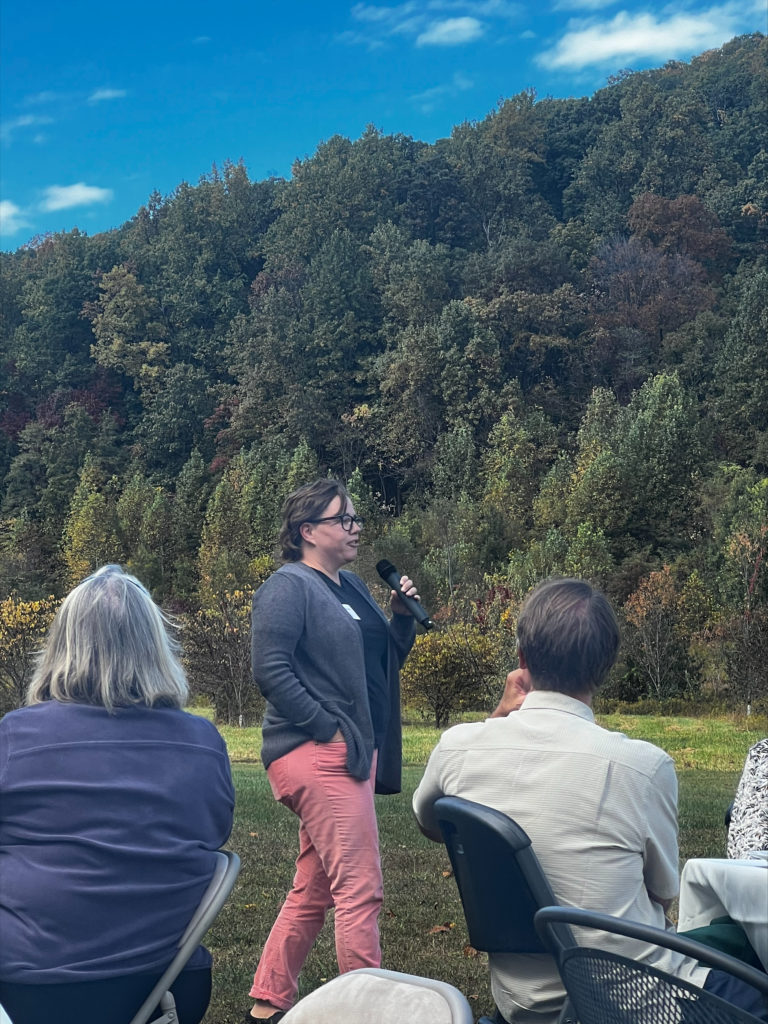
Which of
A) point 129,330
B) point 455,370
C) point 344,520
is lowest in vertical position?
point 344,520

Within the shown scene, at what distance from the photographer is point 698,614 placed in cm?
2675

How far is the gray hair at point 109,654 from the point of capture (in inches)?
86.1

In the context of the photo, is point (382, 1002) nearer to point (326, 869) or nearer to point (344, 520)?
point (326, 869)

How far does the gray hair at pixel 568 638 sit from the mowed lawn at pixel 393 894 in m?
1.76

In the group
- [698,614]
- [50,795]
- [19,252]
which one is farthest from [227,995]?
[19,252]

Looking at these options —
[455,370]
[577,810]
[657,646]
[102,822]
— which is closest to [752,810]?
[577,810]

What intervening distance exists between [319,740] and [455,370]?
45.3 meters

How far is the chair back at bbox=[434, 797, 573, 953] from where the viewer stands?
74.2 inches

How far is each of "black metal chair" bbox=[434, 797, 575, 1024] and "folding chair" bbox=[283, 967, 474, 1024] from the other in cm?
44

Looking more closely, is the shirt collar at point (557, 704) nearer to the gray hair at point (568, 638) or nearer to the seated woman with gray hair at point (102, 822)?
the gray hair at point (568, 638)

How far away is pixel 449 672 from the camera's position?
60.2 feet

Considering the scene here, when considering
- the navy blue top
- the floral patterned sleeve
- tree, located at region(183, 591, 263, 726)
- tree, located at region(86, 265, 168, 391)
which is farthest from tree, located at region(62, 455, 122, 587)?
the floral patterned sleeve

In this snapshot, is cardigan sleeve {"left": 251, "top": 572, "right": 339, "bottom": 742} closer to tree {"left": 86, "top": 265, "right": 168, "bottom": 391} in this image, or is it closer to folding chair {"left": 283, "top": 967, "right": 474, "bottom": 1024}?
folding chair {"left": 283, "top": 967, "right": 474, "bottom": 1024}

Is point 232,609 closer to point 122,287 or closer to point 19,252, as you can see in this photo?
point 122,287
